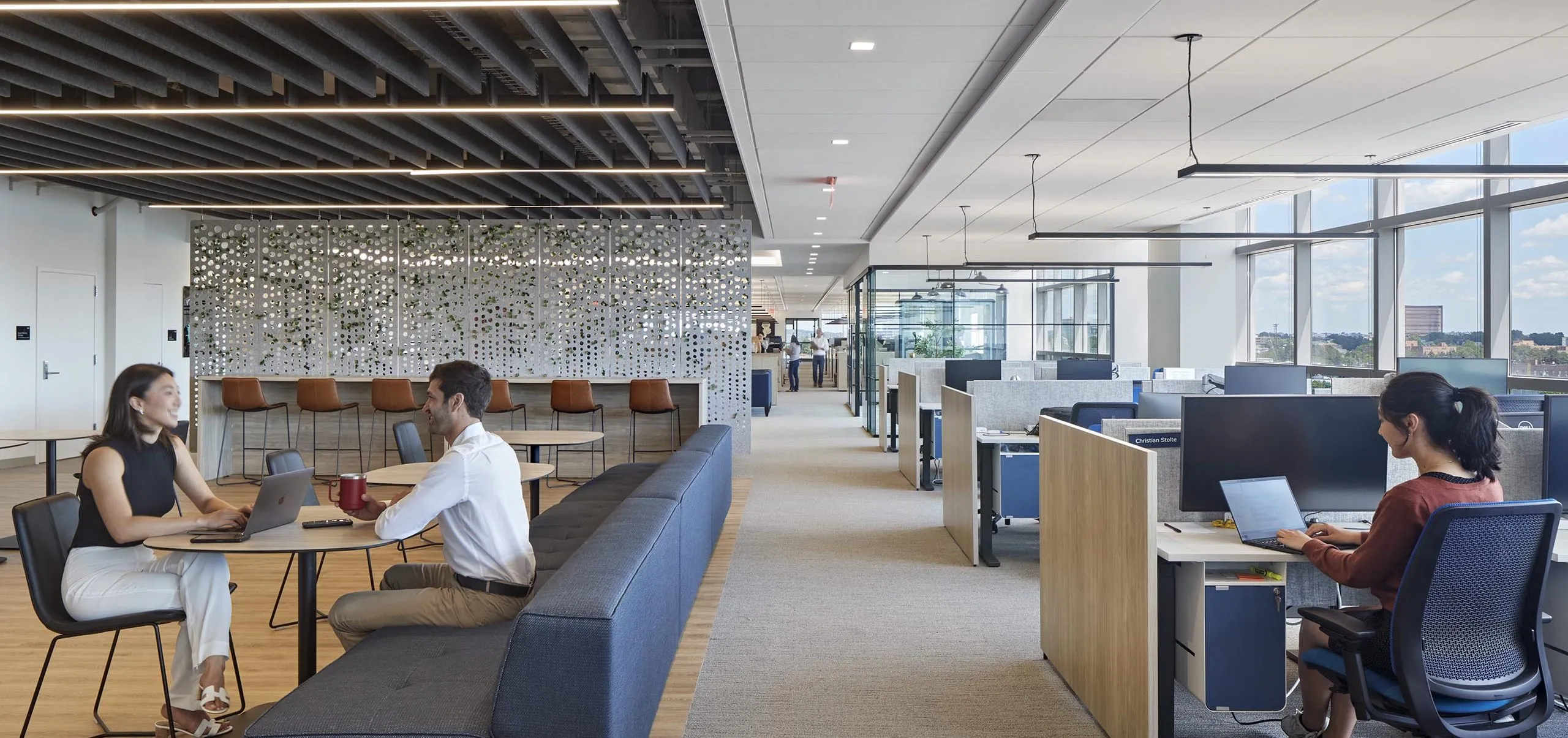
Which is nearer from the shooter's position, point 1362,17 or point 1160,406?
point 1362,17

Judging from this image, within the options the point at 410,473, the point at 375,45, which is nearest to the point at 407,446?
the point at 410,473

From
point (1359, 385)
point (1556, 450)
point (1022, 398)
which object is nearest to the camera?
point (1556, 450)

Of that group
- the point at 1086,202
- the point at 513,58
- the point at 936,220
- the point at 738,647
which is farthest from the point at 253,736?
the point at 936,220

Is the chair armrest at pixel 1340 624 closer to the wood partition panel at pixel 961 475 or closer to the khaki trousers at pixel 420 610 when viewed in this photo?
the khaki trousers at pixel 420 610

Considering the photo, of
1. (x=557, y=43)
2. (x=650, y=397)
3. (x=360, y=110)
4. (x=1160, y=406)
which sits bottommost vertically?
(x=650, y=397)

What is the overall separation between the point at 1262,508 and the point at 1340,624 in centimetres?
57

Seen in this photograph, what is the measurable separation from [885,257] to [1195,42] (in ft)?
31.9

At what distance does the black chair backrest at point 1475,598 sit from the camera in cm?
227

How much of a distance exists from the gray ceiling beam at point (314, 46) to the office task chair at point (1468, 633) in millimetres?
4931

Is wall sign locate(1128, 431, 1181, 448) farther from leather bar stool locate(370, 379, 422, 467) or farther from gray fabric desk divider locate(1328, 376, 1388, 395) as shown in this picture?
leather bar stool locate(370, 379, 422, 467)

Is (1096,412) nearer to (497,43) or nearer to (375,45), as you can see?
(497,43)

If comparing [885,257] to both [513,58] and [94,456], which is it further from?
[94,456]

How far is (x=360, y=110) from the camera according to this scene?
577 cm

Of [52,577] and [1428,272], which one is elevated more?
[1428,272]
